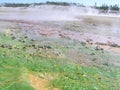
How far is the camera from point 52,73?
15734 millimetres

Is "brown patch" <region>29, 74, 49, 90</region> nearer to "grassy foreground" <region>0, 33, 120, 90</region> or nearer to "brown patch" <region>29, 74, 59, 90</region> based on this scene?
"brown patch" <region>29, 74, 59, 90</region>

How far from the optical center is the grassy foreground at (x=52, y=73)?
45.4 ft

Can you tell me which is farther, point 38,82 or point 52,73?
point 52,73

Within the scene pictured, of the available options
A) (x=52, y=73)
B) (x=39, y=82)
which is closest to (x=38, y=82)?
(x=39, y=82)

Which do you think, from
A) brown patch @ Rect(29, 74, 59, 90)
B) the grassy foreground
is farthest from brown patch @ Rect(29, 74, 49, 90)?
Result: the grassy foreground

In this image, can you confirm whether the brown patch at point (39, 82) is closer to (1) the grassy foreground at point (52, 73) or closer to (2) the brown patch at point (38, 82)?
(2) the brown patch at point (38, 82)

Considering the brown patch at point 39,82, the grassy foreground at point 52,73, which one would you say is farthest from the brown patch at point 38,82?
the grassy foreground at point 52,73

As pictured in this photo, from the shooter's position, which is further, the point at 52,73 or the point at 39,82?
the point at 52,73

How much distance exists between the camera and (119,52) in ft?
77.2

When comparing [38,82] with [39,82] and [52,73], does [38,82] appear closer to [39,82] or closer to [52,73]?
[39,82]

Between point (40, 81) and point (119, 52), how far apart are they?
10490 millimetres

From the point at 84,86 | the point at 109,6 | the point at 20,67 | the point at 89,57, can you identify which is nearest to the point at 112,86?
the point at 84,86

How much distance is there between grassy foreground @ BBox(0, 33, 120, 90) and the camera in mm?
13843

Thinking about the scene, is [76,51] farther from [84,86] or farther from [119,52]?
[84,86]
